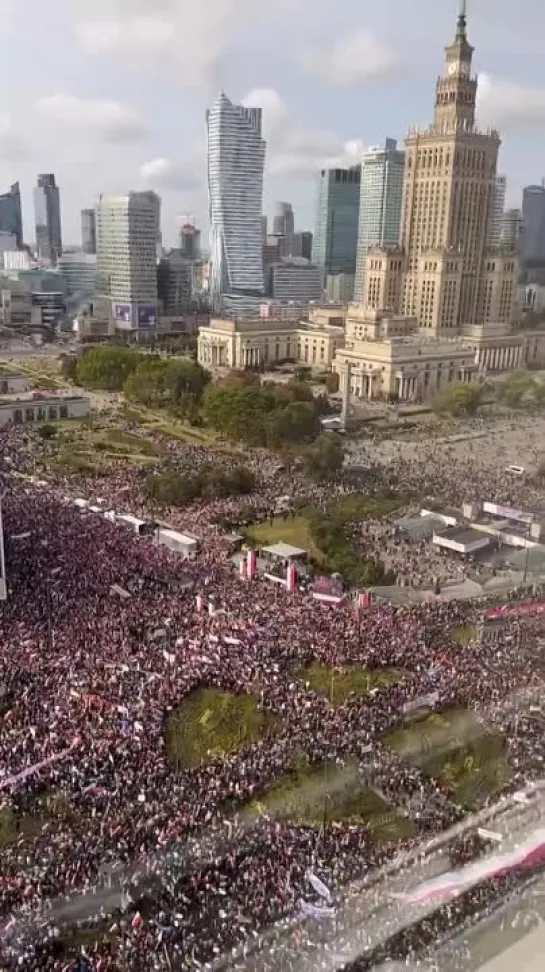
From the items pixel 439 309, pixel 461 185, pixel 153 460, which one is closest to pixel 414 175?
pixel 461 185

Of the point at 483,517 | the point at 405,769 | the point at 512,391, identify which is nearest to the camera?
the point at 405,769

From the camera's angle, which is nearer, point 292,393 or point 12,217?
point 292,393

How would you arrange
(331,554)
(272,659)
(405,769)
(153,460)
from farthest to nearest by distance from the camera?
(153,460), (331,554), (272,659), (405,769)

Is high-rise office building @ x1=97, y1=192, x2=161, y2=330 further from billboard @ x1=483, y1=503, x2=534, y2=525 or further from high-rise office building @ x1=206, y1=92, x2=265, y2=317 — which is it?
billboard @ x1=483, y1=503, x2=534, y2=525

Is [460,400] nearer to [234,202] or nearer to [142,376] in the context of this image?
[142,376]

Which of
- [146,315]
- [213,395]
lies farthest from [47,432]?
[146,315]

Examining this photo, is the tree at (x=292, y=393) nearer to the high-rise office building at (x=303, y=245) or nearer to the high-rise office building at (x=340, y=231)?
the high-rise office building at (x=303, y=245)

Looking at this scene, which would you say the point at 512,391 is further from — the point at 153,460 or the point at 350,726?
the point at 350,726

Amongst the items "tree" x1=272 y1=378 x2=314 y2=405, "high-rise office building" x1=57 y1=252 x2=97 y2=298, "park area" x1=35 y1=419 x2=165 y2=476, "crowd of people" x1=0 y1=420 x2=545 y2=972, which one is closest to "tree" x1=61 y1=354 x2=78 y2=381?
"park area" x1=35 y1=419 x2=165 y2=476
